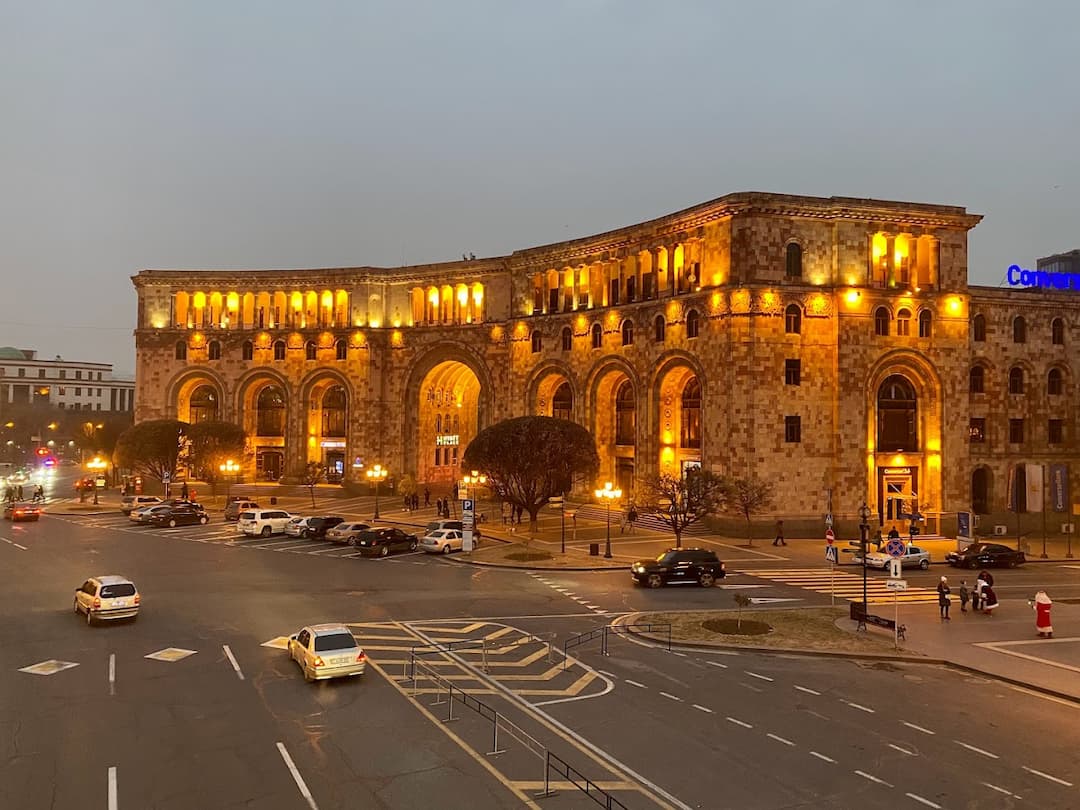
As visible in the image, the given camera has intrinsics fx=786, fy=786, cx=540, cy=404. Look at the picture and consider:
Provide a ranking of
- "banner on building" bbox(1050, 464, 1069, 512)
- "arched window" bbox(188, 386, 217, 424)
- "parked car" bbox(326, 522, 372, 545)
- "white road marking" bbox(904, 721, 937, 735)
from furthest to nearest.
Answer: "arched window" bbox(188, 386, 217, 424) → "parked car" bbox(326, 522, 372, 545) → "banner on building" bbox(1050, 464, 1069, 512) → "white road marking" bbox(904, 721, 937, 735)

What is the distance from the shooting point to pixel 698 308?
189ft

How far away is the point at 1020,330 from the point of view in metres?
62.4

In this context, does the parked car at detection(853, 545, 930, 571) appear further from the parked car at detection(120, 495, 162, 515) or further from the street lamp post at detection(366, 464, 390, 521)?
the parked car at detection(120, 495, 162, 515)

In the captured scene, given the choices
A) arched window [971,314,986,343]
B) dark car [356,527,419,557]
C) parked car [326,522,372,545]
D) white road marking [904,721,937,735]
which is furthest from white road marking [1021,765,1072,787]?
arched window [971,314,986,343]

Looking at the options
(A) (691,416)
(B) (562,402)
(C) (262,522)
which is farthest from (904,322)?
(C) (262,522)

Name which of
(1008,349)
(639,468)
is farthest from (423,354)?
(1008,349)

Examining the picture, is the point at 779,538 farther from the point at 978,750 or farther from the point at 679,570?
the point at 978,750

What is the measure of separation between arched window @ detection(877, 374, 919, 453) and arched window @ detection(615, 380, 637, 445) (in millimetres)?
19502

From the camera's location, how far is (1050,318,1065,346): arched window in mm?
63125

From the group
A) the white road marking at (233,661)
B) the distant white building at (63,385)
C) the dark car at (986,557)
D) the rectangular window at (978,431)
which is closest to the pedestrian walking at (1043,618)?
the dark car at (986,557)

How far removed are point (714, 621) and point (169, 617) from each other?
772 inches

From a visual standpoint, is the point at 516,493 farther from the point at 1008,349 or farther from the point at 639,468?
the point at 1008,349

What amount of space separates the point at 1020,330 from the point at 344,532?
177 feet

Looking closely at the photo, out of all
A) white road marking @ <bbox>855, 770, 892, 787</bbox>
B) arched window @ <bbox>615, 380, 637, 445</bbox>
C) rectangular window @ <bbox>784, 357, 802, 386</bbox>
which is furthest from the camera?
arched window @ <bbox>615, 380, 637, 445</bbox>
